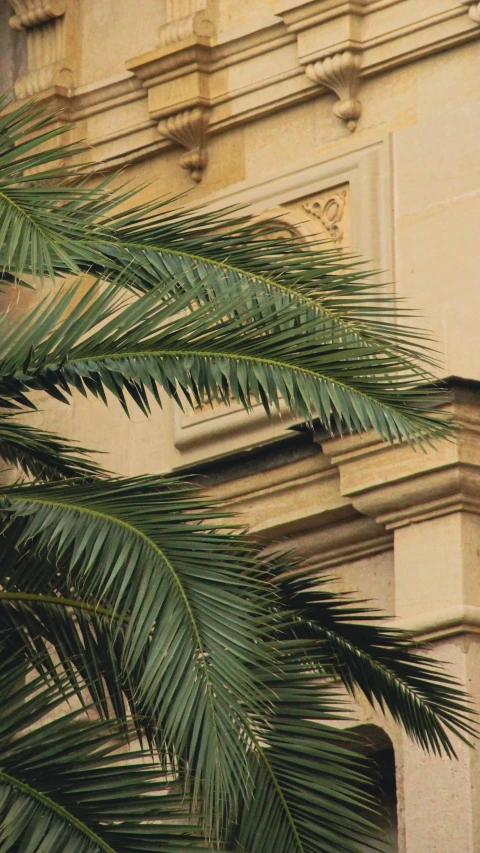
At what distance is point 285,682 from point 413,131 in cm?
471

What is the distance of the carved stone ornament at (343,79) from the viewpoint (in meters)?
10.6

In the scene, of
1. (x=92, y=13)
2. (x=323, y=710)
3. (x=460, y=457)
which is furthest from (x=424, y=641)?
(x=92, y=13)

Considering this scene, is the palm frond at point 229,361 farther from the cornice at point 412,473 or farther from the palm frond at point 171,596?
the cornice at point 412,473

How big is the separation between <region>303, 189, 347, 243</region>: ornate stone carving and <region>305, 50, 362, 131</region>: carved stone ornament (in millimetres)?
403

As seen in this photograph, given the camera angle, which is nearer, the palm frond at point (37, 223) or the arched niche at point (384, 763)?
the palm frond at point (37, 223)

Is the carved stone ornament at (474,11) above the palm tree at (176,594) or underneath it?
above

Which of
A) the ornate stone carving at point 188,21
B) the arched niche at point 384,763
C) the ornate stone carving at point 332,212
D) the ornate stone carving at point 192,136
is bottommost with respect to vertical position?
the arched niche at point 384,763

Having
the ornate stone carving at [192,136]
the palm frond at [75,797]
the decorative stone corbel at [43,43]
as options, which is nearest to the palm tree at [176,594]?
the palm frond at [75,797]

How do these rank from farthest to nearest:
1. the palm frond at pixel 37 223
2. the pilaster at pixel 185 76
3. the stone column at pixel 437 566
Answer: the pilaster at pixel 185 76
the stone column at pixel 437 566
the palm frond at pixel 37 223

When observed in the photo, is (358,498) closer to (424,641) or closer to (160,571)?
(424,641)

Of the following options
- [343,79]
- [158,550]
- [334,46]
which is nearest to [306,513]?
[343,79]

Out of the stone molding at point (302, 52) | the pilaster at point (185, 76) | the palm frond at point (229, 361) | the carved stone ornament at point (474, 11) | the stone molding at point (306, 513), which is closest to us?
the palm frond at point (229, 361)

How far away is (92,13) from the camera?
12516mm

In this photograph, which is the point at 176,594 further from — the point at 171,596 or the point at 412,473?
the point at 412,473
